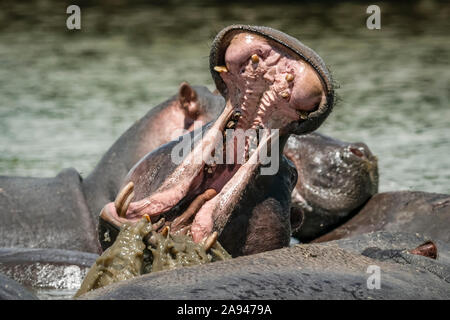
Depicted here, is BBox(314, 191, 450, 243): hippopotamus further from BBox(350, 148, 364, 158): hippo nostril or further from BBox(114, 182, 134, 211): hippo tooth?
BBox(114, 182, 134, 211): hippo tooth

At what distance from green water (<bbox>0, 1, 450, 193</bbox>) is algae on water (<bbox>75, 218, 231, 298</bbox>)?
437cm

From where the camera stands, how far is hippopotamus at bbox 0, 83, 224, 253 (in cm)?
556

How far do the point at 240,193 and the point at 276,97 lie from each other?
35cm

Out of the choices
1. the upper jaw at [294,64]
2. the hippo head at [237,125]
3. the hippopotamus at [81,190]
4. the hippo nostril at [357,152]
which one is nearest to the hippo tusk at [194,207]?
the hippo head at [237,125]

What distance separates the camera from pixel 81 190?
5969mm

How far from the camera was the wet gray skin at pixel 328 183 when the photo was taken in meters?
6.00

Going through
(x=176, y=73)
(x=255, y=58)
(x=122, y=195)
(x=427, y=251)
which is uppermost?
(x=255, y=58)

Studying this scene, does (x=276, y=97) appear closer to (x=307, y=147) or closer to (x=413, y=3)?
(x=307, y=147)

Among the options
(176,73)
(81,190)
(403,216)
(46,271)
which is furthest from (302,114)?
(176,73)

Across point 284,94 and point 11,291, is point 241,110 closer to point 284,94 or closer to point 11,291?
point 284,94

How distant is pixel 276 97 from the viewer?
10.8 feet

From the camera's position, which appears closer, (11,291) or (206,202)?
(11,291)

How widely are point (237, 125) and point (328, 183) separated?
2.69 meters

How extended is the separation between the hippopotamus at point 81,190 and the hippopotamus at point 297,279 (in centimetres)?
262
